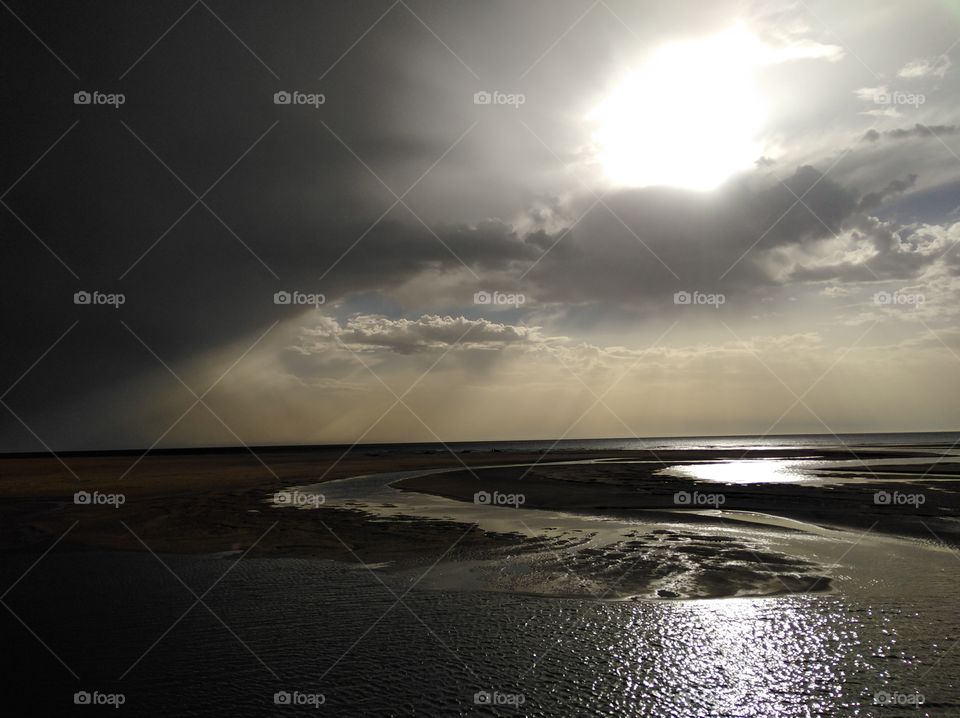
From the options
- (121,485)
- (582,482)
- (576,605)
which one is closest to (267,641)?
(576,605)

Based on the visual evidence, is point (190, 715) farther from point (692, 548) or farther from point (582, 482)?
point (582, 482)

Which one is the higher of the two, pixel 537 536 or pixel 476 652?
pixel 537 536

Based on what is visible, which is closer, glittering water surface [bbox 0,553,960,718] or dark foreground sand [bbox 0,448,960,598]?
glittering water surface [bbox 0,553,960,718]

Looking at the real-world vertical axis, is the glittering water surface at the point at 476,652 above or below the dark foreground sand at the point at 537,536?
below

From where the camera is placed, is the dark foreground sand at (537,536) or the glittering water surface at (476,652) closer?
the glittering water surface at (476,652)

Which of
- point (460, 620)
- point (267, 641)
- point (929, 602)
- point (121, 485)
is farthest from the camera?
point (121, 485)

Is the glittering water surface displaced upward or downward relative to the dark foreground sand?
downward

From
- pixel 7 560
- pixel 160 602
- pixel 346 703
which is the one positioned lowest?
pixel 346 703

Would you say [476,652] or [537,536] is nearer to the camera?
[476,652]
